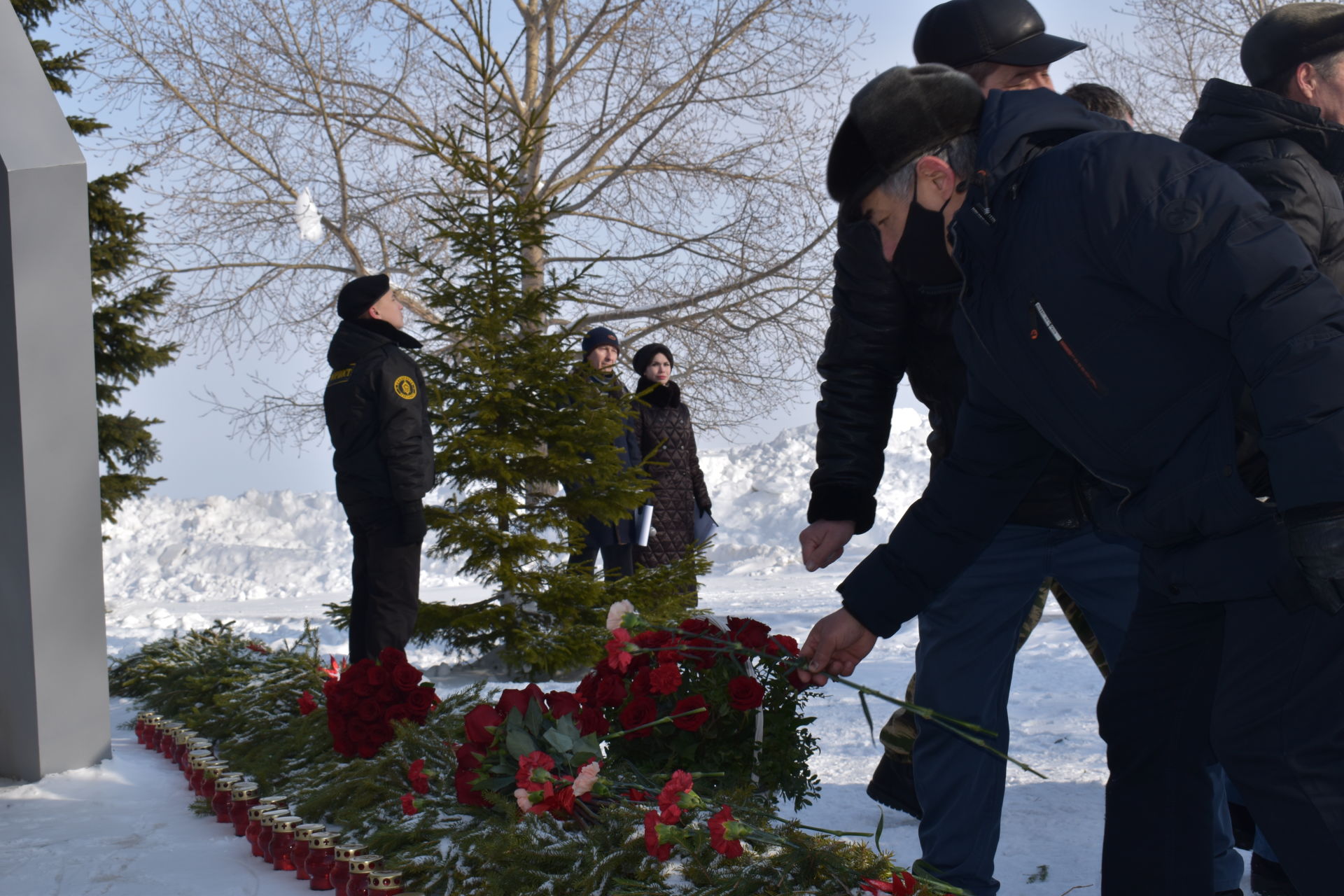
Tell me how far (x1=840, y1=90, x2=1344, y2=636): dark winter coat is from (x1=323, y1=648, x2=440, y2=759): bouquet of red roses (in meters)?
2.27

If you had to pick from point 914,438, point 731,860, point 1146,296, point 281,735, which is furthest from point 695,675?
point 914,438

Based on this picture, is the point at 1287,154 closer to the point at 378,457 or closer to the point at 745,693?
the point at 745,693

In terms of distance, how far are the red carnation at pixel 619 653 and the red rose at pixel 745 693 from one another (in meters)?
0.28

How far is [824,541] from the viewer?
298cm

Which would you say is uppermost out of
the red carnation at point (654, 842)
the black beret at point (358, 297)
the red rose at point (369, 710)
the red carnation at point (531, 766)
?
the black beret at point (358, 297)

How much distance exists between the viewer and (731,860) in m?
2.39

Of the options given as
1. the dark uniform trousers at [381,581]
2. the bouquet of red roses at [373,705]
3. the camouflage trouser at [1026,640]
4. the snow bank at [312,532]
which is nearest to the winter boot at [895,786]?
the camouflage trouser at [1026,640]

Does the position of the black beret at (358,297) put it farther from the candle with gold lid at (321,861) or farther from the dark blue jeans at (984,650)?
the dark blue jeans at (984,650)

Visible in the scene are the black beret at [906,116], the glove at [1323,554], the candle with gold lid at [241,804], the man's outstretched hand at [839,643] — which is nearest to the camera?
the glove at [1323,554]

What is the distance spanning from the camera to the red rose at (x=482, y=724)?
2965 mm

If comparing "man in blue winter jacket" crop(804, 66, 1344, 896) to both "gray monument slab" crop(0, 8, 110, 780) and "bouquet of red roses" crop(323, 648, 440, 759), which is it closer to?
"bouquet of red roses" crop(323, 648, 440, 759)

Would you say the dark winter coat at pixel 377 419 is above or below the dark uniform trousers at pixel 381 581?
above

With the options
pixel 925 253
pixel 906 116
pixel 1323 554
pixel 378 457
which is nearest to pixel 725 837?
pixel 1323 554

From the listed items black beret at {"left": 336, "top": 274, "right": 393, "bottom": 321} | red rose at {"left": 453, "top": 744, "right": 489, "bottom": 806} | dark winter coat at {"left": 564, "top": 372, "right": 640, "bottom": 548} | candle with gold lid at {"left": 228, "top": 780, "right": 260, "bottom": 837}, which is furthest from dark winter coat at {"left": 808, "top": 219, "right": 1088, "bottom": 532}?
dark winter coat at {"left": 564, "top": 372, "right": 640, "bottom": 548}
